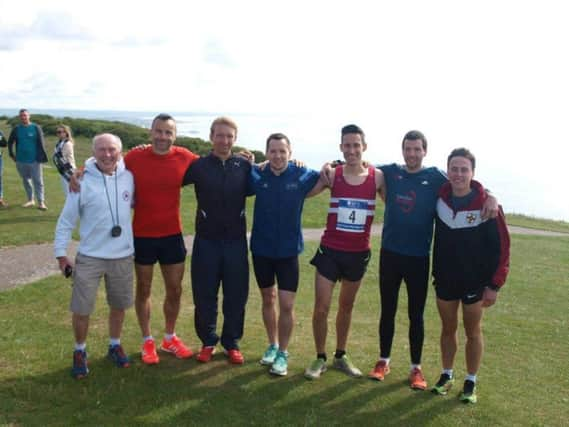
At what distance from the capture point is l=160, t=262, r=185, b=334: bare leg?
5.82 metres

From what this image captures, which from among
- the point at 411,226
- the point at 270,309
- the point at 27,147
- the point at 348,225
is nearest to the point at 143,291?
the point at 270,309

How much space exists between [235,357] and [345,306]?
134cm

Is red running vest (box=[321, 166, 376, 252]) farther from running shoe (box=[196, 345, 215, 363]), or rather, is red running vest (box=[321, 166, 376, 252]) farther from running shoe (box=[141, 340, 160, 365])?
running shoe (box=[141, 340, 160, 365])

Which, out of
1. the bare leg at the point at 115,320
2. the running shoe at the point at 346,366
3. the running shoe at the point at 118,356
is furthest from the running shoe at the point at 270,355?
the bare leg at the point at 115,320

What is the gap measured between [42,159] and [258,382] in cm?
1032

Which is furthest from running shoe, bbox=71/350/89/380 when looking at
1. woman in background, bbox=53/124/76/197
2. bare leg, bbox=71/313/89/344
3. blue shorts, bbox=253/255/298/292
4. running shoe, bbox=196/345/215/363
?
woman in background, bbox=53/124/76/197

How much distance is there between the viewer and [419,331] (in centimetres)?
569

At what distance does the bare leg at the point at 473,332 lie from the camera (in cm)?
523

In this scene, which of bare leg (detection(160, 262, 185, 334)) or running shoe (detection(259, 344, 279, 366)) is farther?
running shoe (detection(259, 344, 279, 366))

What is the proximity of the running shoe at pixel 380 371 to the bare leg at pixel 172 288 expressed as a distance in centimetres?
228

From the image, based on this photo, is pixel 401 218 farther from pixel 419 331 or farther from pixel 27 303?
pixel 27 303

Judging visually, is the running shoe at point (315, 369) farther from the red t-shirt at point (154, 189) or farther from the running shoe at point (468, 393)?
the red t-shirt at point (154, 189)

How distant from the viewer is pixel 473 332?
5355 millimetres

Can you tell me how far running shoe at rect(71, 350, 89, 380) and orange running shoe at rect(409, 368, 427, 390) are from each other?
133 inches
